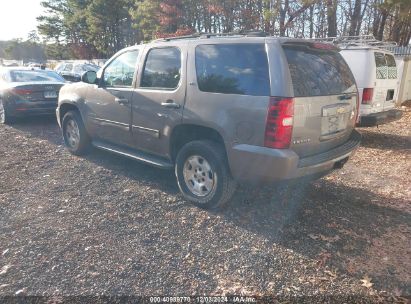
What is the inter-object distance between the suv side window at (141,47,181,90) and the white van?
14.0 ft

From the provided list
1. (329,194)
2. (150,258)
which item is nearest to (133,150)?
(150,258)

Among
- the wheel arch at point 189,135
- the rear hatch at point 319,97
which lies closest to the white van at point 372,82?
the rear hatch at point 319,97

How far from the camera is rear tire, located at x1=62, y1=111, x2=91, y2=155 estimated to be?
18.7ft

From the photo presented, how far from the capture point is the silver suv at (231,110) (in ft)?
10.8

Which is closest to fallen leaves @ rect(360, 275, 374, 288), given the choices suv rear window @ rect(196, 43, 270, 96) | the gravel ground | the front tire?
the gravel ground

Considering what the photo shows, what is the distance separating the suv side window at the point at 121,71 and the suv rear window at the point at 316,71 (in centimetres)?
226

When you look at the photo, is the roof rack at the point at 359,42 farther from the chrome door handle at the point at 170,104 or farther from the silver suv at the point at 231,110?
the chrome door handle at the point at 170,104

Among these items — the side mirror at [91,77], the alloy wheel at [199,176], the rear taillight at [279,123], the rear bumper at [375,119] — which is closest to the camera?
the rear taillight at [279,123]

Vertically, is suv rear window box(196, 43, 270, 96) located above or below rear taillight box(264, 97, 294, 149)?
above

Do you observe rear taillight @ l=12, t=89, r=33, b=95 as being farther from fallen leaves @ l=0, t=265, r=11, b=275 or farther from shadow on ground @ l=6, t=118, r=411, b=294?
fallen leaves @ l=0, t=265, r=11, b=275

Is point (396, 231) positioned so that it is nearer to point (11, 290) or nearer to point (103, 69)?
point (11, 290)

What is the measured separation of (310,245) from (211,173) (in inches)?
52.2

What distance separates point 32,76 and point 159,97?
6.38 metres

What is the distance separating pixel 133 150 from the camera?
4.88 meters
